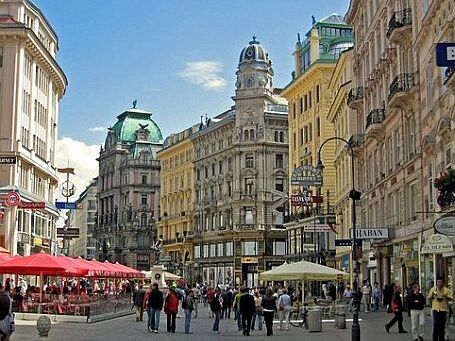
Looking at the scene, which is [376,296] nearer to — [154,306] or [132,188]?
[154,306]

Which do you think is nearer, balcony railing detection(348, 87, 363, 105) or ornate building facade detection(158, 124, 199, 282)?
balcony railing detection(348, 87, 363, 105)

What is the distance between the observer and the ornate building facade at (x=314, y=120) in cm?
6881

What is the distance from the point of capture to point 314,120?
7512 cm

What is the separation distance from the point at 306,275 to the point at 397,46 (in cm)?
1340

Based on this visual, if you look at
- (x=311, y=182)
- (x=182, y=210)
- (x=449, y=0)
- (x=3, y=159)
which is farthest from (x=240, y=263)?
(x=449, y=0)

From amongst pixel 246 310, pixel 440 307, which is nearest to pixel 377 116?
pixel 246 310

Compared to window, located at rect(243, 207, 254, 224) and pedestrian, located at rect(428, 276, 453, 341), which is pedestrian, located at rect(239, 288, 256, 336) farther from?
window, located at rect(243, 207, 254, 224)

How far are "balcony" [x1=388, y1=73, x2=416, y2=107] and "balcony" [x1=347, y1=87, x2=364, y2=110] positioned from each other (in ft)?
43.9

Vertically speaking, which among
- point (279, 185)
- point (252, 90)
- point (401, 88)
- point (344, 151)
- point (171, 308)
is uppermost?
point (252, 90)

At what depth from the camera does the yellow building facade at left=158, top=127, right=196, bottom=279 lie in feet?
354

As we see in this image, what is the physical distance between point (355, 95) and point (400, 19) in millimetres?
13873

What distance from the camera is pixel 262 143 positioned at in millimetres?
93688

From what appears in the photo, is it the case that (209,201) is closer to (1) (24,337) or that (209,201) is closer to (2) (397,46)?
(2) (397,46)

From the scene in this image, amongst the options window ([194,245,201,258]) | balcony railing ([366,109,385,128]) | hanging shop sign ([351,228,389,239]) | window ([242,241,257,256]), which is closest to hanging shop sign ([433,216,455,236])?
hanging shop sign ([351,228,389,239])
